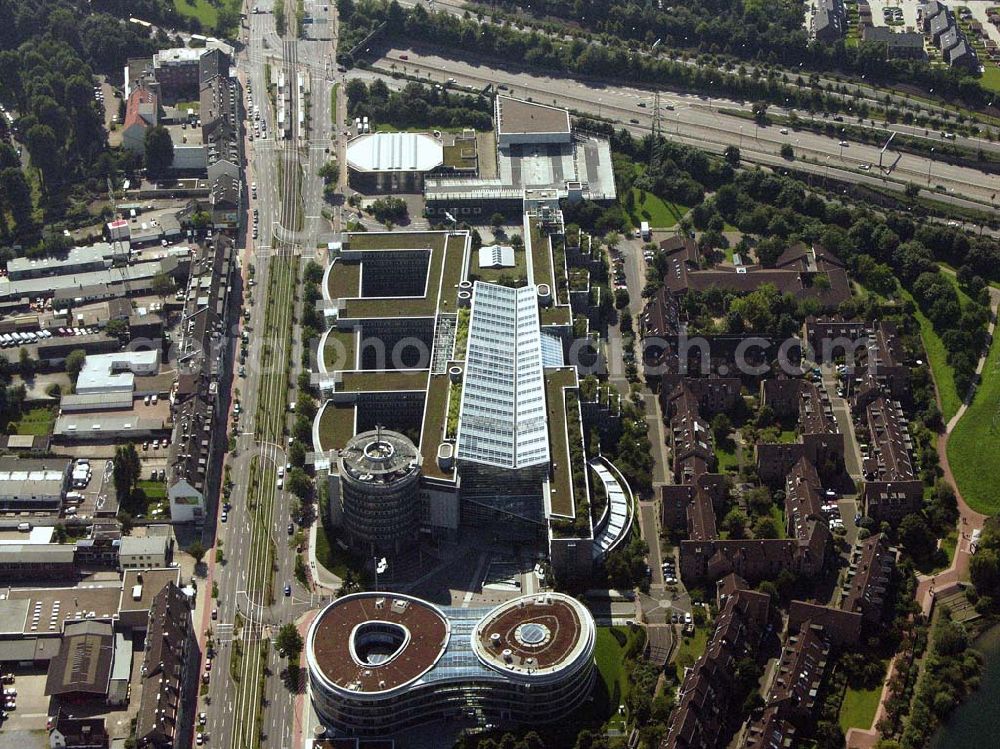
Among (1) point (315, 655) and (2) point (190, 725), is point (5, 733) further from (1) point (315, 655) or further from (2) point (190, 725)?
(1) point (315, 655)

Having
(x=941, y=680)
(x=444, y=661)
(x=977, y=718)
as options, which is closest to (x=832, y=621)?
(x=941, y=680)

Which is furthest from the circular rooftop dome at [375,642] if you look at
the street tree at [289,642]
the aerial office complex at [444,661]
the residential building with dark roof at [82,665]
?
the residential building with dark roof at [82,665]

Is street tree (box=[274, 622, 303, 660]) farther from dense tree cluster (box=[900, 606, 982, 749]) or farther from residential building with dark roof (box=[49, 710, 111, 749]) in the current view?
dense tree cluster (box=[900, 606, 982, 749])

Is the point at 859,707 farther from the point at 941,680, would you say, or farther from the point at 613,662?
the point at 613,662

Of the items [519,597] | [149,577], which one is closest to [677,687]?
[519,597]

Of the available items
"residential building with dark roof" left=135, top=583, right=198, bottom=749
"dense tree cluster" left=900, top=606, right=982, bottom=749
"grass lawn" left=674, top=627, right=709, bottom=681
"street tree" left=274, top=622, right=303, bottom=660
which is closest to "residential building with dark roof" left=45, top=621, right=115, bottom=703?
"residential building with dark roof" left=135, top=583, right=198, bottom=749

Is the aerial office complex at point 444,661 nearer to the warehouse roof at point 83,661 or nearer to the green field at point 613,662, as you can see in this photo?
the green field at point 613,662
